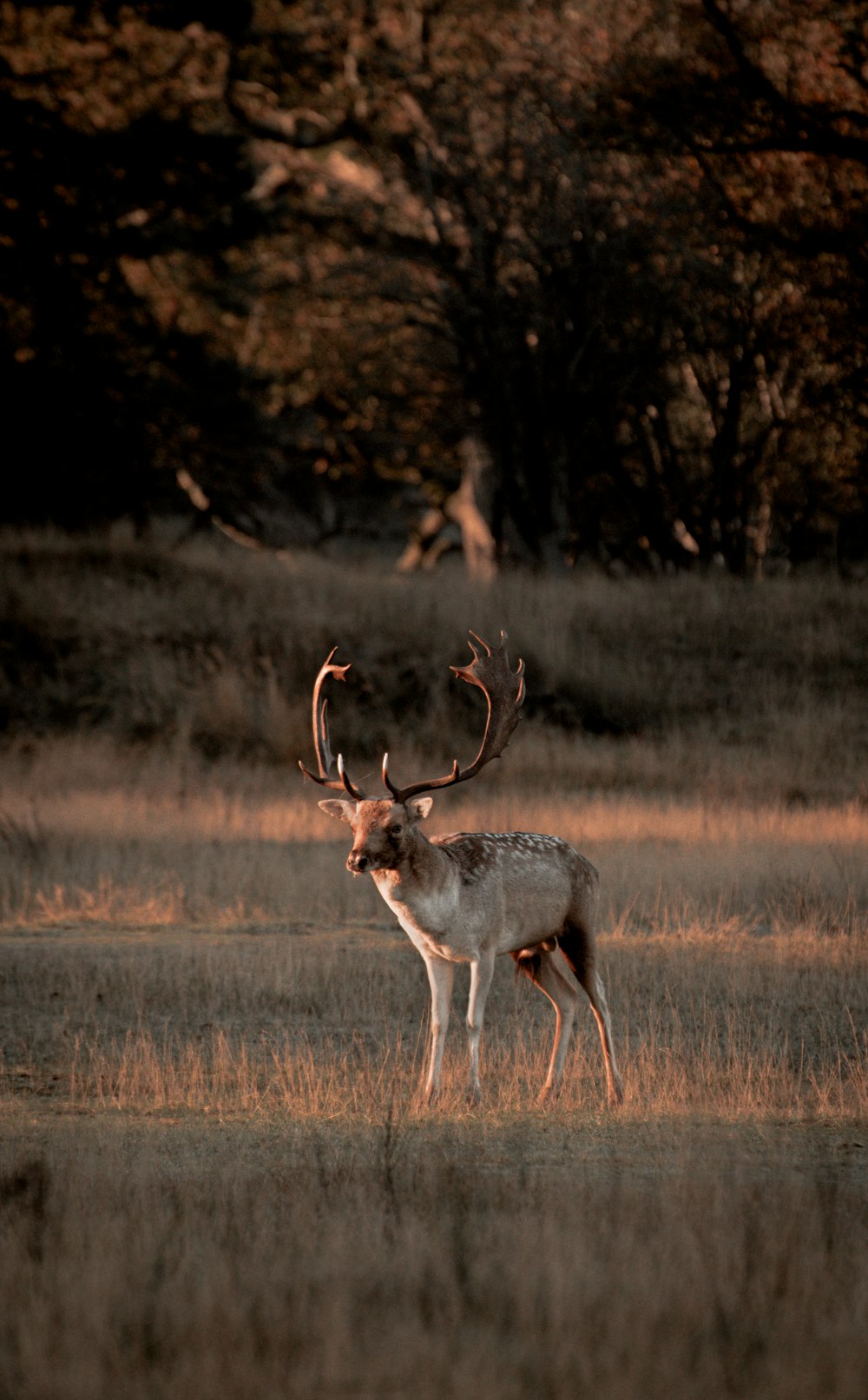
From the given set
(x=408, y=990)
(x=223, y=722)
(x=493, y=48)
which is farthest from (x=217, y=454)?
(x=408, y=990)

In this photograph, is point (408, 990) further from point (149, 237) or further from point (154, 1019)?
point (149, 237)

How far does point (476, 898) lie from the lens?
30.2 feet

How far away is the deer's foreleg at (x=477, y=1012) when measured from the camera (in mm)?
8992

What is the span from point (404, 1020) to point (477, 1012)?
303cm

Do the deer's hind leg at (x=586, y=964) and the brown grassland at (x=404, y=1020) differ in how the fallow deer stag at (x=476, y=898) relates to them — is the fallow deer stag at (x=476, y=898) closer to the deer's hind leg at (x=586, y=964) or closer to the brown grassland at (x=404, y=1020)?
the deer's hind leg at (x=586, y=964)

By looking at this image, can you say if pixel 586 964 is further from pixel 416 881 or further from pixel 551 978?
pixel 416 881

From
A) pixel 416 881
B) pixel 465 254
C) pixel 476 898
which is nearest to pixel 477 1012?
pixel 476 898

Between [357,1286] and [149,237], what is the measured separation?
2997cm

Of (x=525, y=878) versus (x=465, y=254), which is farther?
(x=465, y=254)

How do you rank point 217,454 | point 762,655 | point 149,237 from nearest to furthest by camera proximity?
point 762,655
point 217,454
point 149,237

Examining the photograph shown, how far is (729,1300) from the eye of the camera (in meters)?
5.91

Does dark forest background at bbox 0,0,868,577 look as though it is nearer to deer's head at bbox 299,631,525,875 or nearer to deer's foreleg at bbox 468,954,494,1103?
deer's head at bbox 299,631,525,875

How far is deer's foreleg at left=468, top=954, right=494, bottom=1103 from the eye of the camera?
899cm

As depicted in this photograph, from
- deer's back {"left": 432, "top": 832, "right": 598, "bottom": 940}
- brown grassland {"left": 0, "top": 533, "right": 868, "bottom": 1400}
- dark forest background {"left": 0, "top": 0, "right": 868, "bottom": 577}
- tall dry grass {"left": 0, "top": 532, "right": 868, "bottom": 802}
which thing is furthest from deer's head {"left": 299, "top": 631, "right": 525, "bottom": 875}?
dark forest background {"left": 0, "top": 0, "right": 868, "bottom": 577}
